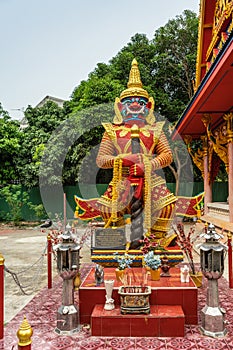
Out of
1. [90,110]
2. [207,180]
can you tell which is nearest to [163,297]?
[207,180]

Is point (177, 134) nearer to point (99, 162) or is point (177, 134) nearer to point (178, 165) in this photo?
point (178, 165)

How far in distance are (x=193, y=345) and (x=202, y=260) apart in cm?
100

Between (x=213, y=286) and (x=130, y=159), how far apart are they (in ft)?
9.34

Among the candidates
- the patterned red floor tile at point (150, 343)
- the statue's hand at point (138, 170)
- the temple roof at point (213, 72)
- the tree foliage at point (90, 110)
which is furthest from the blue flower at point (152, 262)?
the tree foliage at point (90, 110)

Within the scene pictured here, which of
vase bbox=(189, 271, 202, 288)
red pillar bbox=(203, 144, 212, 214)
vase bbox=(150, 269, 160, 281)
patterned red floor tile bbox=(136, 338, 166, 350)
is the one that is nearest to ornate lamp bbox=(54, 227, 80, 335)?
patterned red floor tile bbox=(136, 338, 166, 350)

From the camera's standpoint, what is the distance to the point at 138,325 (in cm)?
414

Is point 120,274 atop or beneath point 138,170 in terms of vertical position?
beneath

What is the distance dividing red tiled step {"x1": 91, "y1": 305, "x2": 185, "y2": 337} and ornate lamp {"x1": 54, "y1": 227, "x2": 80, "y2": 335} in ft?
0.99

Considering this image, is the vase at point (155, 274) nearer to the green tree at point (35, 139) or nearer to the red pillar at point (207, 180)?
the red pillar at point (207, 180)

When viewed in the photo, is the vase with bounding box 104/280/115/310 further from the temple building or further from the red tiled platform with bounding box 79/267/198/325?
the temple building

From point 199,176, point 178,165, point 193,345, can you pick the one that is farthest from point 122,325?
point 199,176

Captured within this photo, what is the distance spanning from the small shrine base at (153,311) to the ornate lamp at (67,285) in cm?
27

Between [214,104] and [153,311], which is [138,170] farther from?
[214,104]

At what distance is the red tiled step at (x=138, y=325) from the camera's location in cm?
412
